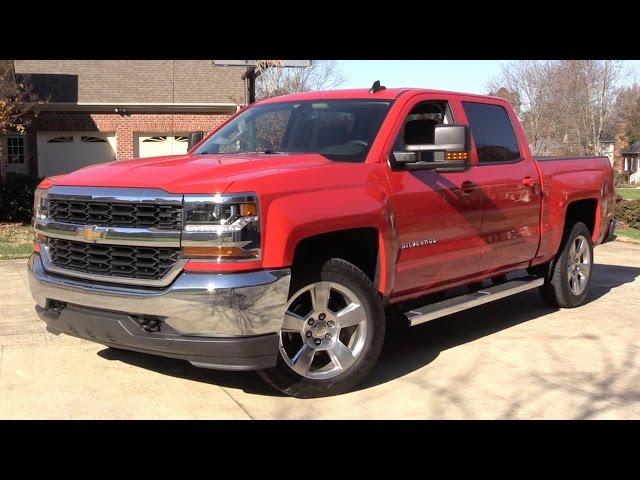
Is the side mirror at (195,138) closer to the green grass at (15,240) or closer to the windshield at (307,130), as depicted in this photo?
the windshield at (307,130)

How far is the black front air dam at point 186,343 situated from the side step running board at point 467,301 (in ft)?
4.57

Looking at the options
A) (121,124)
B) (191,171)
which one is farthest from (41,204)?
(121,124)

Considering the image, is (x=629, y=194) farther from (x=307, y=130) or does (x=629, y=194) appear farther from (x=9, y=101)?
(x=307, y=130)

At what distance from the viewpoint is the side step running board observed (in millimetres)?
5180

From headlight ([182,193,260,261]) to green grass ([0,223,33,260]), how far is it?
298 inches

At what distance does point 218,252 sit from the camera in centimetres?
398

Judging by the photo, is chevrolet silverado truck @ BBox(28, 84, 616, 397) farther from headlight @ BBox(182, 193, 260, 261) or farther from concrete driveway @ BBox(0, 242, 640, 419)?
concrete driveway @ BBox(0, 242, 640, 419)

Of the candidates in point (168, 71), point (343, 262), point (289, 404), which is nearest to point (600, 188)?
point (343, 262)

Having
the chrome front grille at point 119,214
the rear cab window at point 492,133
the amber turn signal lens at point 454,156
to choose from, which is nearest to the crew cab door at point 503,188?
the rear cab window at point 492,133

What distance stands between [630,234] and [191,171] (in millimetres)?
13018

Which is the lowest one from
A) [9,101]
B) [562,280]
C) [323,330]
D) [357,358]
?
[357,358]

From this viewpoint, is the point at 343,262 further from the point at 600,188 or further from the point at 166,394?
the point at 600,188

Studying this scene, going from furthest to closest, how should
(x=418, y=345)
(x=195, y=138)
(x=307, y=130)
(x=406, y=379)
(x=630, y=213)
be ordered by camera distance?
1. (x=630, y=213)
2. (x=195, y=138)
3. (x=418, y=345)
4. (x=307, y=130)
5. (x=406, y=379)

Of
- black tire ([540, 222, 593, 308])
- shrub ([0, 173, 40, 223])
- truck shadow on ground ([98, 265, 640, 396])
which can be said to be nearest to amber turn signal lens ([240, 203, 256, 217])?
truck shadow on ground ([98, 265, 640, 396])
